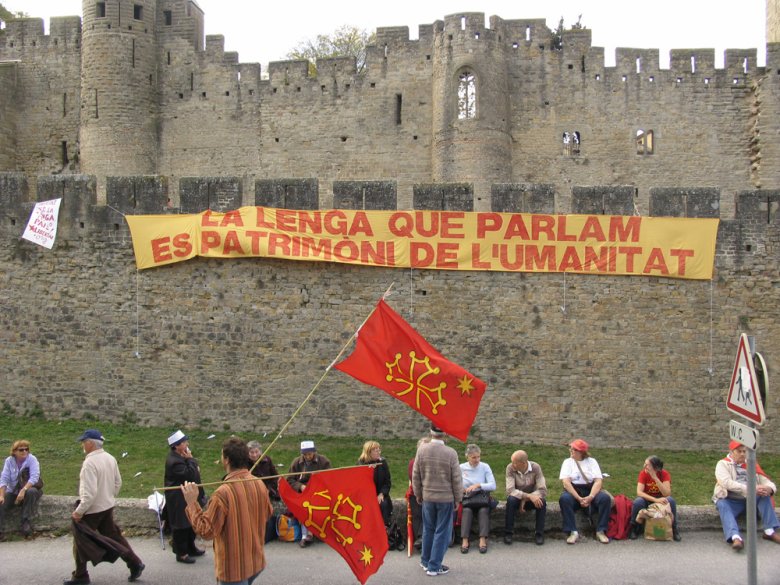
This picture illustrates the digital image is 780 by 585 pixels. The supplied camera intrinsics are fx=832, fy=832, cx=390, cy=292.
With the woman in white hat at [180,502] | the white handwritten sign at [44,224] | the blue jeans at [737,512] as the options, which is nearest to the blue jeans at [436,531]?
the woman in white hat at [180,502]

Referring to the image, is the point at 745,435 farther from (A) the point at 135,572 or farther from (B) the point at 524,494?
(A) the point at 135,572

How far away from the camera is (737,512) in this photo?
26.4 feet

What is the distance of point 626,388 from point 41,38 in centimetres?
2241

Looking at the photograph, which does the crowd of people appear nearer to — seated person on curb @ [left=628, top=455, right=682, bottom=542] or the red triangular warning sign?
seated person on curb @ [left=628, top=455, right=682, bottom=542]

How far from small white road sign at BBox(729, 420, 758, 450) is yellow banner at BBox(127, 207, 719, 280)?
19.9 ft

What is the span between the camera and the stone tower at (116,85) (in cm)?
2427

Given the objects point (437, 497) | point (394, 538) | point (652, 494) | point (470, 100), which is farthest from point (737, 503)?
point (470, 100)

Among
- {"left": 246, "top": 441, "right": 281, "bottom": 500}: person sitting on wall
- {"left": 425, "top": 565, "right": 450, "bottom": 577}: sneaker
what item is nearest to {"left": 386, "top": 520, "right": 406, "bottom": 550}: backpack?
{"left": 425, "top": 565, "right": 450, "bottom": 577}: sneaker

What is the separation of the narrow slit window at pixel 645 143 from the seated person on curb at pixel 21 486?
20174 millimetres

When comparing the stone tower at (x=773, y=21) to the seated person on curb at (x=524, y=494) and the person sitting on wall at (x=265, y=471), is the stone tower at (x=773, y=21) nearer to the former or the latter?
the seated person on curb at (x=524, y=494)

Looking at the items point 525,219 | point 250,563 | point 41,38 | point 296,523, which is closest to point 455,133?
point 525,219

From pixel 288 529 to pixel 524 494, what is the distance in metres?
2.26

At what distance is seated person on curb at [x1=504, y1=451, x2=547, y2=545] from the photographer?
25.9ft

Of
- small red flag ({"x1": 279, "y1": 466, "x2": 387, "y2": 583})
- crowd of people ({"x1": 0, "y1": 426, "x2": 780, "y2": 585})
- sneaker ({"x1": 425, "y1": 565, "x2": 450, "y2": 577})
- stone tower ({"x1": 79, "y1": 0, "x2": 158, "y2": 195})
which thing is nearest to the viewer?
small red flag ({"x1": 279, "y1": 466, "x2": 387, "y2": 583})
